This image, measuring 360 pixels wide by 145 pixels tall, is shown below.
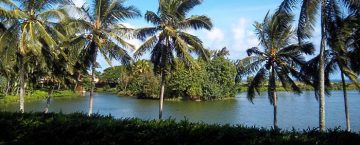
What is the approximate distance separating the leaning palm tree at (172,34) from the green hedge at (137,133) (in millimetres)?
12961

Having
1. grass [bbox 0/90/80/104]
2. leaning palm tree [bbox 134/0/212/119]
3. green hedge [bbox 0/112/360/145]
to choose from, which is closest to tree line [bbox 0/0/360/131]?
leaning palm tree [bbox 134/0/212/119]

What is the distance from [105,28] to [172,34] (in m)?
4.59

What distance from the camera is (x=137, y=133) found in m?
9.96

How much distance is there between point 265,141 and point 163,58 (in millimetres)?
17759

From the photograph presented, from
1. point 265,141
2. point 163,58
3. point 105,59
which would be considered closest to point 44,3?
point 105,59

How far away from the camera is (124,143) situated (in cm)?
1003

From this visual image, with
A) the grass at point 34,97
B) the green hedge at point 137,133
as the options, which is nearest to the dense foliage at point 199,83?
the grass at point 34,97

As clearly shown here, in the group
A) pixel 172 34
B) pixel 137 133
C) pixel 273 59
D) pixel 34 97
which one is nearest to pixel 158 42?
pixel 172 34

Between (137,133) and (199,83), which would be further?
(199,83)

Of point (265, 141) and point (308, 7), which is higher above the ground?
point (308, 7)

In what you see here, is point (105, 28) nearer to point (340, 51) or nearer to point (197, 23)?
point (197, 23)

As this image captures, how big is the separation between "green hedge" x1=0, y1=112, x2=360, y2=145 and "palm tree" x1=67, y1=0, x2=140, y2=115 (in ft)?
43.7

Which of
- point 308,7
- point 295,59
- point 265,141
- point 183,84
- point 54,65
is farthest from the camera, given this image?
point 183,84

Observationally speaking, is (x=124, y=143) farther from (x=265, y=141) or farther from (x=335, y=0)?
(x=335, y=0)
